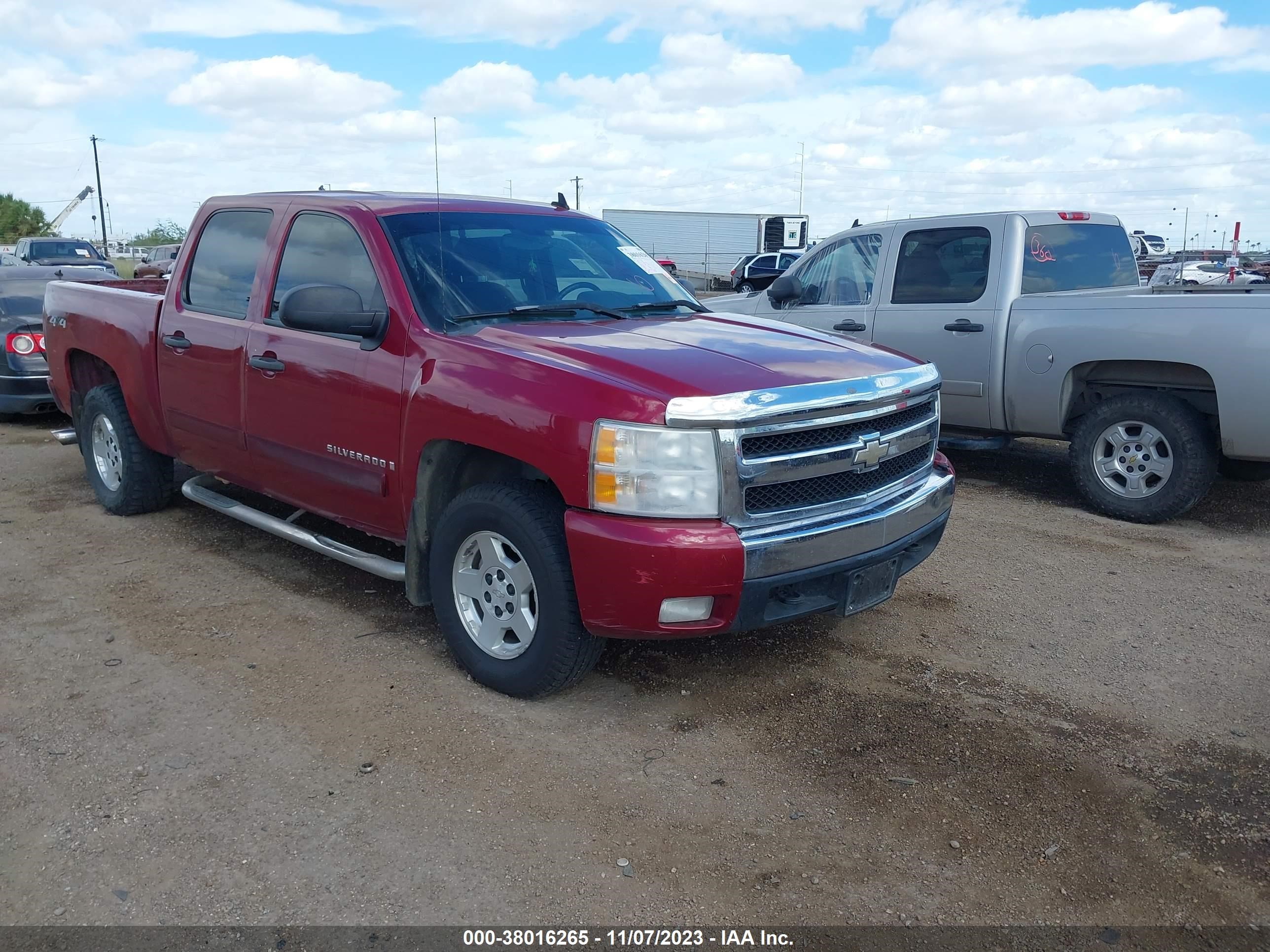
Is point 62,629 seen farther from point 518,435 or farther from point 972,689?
point 972,689

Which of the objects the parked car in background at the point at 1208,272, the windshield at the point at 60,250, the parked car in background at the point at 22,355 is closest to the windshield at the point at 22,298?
the parked car in background at the point at 22,355

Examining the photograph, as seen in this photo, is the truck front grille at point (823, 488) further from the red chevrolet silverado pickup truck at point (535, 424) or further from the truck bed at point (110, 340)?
the truck bed at point (110, 340)

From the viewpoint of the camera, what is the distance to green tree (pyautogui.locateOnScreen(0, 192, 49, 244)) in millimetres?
68938

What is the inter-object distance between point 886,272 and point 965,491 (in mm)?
1722

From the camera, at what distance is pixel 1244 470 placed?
693 cm

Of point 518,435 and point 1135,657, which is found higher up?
point 518,435

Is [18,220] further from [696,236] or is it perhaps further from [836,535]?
[836,535]

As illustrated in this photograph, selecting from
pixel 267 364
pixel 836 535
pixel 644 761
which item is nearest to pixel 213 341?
pixel 267 364

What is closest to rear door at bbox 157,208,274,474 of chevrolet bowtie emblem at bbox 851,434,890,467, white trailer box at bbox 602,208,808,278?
chevrolet bowtie emblem at bbox 851,434,890,467

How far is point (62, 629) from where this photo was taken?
4.66 m

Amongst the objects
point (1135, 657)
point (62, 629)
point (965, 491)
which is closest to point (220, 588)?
point (62, 629)

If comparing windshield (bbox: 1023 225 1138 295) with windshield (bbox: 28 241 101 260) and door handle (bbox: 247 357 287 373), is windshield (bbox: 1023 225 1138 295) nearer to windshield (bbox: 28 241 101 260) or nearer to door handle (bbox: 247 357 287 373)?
door handle (bbox: 247 357 287 373)

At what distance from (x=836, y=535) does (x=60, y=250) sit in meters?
25.7

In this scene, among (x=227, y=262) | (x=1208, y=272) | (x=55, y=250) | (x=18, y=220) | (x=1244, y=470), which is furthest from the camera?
(x=18, y=220)
